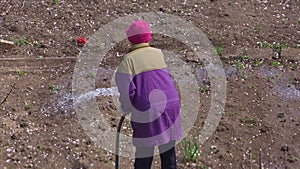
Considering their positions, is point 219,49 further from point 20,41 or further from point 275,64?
point 20,41

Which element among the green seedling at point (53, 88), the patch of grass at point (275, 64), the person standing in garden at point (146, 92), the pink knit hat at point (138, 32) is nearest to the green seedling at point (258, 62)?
the patch of grass at point (275, 64)

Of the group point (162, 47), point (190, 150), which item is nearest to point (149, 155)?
point (190, 150)

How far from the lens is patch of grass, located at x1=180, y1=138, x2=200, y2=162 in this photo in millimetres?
4516

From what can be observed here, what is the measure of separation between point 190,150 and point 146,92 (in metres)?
1.08

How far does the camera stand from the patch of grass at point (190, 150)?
→ 4.52 m

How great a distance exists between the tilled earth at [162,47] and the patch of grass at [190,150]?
42 mm

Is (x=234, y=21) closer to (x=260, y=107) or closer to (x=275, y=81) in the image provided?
(x=275, y=81)

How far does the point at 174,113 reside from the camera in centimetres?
378

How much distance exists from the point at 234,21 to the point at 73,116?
115 inches

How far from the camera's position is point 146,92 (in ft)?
12.0

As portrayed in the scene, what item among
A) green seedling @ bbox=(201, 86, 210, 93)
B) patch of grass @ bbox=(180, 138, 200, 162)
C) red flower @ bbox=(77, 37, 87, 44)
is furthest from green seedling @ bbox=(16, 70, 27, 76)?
patch of grass @ bbox=(180, 138, 200, 162)

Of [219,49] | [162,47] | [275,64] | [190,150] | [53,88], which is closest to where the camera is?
[190,150]

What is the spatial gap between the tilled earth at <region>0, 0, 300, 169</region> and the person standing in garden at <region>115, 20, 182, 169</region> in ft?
3.09

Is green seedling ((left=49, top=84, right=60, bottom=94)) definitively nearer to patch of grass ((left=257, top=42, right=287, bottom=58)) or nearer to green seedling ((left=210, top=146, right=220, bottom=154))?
green seedling ((left=210, top=146, right=220, bottom=154))
